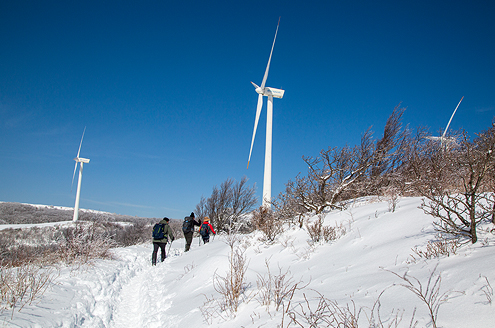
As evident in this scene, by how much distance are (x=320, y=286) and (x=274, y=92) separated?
16.8 metres

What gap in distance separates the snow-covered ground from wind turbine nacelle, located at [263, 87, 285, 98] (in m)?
12.8

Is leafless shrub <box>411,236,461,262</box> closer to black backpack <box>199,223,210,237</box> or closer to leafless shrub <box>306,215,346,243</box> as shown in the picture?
leafless shrub <box>306,215,346,243</box>

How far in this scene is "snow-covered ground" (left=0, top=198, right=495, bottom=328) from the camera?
8.11 ft

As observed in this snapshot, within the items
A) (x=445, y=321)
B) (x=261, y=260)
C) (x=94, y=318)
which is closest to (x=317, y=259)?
(x=261, y=260)

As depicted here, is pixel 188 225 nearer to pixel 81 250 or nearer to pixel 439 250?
pixel 81 250

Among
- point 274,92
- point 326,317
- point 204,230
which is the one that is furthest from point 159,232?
point 274,92

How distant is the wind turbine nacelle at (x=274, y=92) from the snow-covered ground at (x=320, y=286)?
12831 millimetres

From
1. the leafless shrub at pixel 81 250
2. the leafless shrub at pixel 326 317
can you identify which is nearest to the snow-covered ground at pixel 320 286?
the leafless shrub at pixel 326 317

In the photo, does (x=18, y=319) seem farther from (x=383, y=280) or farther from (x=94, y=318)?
(x=383, y=280)

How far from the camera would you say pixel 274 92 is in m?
19.0

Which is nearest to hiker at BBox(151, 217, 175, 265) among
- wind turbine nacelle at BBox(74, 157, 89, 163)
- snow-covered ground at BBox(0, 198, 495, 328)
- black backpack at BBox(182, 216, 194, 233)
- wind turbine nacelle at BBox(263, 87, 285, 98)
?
black backpack at BBox(182, 216, 194, 233)

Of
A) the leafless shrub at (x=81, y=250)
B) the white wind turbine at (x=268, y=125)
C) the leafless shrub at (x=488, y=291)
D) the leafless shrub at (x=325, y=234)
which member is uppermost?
the white wind turbine at (x=268, y=125)

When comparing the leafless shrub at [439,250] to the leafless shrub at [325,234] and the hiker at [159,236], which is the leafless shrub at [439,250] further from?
the hiker at [159,236]

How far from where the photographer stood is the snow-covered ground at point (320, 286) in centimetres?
247
